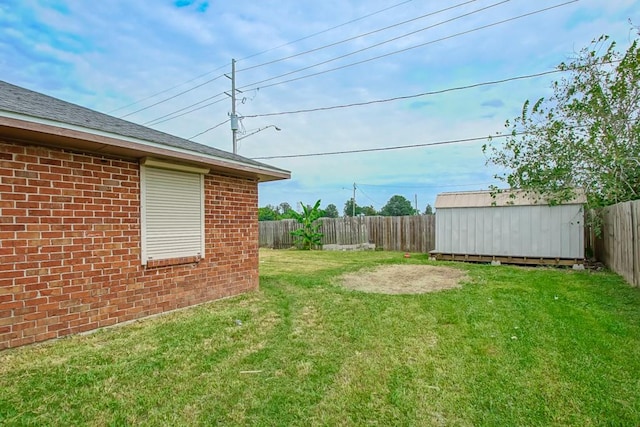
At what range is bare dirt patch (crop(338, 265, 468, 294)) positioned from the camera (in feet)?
22.5

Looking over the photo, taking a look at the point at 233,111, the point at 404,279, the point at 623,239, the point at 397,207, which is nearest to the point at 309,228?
the point at 233,111

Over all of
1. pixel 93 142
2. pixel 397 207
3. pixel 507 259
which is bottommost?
pixel 507 259

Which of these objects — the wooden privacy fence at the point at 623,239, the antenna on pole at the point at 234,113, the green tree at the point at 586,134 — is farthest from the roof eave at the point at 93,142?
the antenna on pole at the point at 234,113

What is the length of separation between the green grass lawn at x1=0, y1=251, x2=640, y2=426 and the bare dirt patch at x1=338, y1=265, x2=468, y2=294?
1.48 meters

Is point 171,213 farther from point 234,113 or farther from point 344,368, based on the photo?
point 234,113

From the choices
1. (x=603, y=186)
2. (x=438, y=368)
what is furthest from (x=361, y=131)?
(x=438, y=368)

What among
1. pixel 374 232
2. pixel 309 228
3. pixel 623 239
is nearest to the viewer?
pixel 623 239

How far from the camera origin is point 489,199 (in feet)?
36.1

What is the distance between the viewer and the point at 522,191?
33.4ft

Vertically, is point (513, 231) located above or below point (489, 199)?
below

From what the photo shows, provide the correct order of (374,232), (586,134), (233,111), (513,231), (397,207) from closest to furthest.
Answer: (586,134)
(513,231)
(374,232)
(233,111)
(397,207)

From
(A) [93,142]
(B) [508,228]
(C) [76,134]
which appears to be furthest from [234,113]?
(C) [76,134]

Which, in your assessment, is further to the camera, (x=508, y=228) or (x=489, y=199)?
(x=489, y=199)

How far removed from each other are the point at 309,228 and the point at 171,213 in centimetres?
1258
